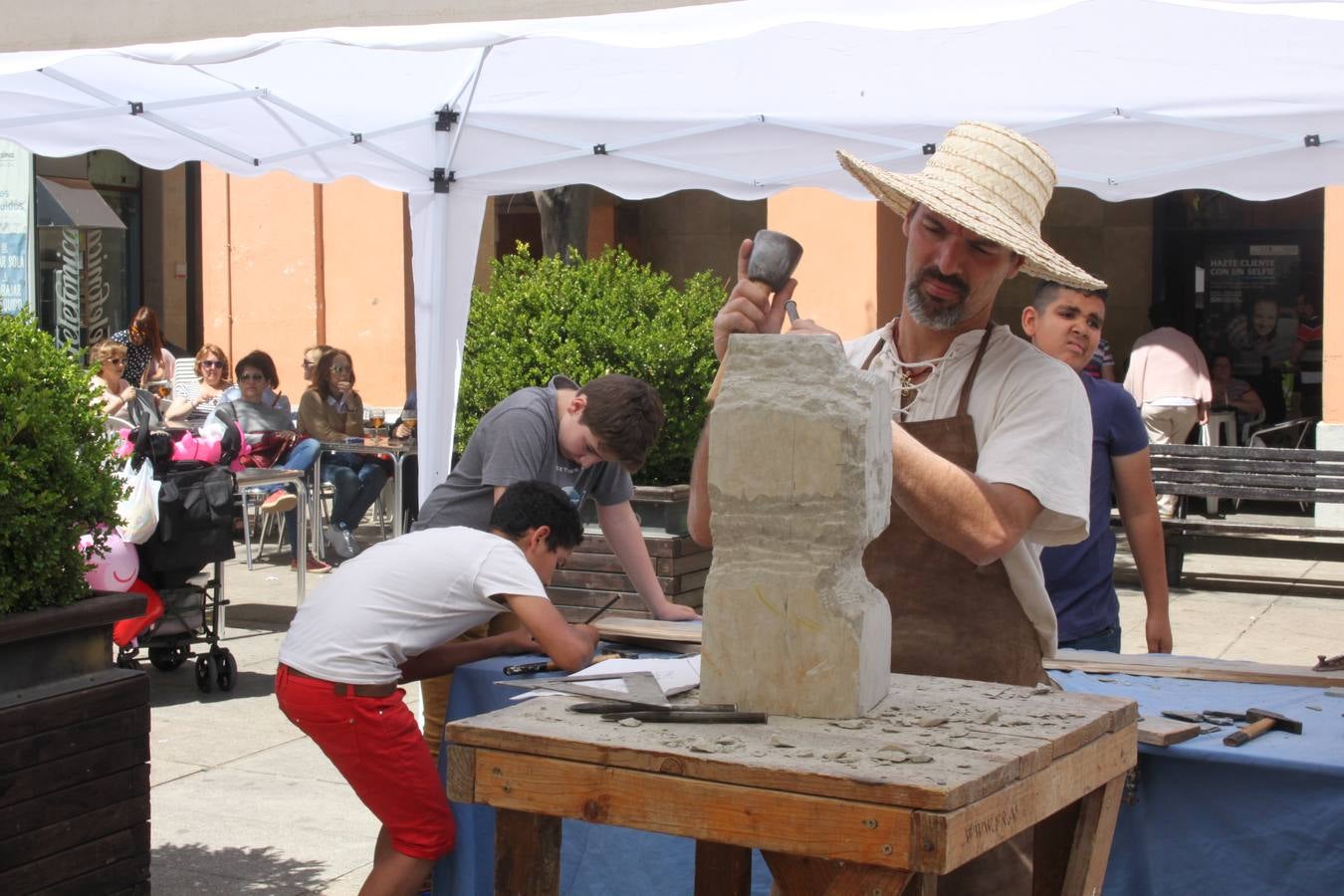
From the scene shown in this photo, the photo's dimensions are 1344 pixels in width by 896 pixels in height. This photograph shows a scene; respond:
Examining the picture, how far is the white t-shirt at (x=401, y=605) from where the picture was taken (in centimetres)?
339

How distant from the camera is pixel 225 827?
4.81 m

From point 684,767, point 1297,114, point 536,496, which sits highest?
point 1297,114

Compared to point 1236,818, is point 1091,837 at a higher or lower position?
higher

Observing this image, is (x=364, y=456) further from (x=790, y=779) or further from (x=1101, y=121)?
(x=790, y=779)

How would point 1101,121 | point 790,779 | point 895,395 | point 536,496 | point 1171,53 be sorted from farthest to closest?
point 1101,121, point 1171,53, point 536,496, point 895,395, point 790,779

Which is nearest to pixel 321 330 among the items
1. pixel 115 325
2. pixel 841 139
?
pixel 115 325

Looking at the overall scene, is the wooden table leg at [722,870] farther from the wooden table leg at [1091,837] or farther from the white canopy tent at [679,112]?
the white canopy tent at [679,112]

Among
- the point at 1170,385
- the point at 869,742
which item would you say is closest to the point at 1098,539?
the point at 869,742

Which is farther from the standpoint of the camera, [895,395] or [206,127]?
[206,127]

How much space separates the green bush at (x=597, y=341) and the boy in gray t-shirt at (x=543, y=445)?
7.14ft

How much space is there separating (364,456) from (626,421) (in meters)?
6.40

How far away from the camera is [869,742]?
196 cm

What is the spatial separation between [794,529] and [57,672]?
7.25 ft

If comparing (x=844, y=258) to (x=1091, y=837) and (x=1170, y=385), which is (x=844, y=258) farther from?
(x=1091, y=837)
